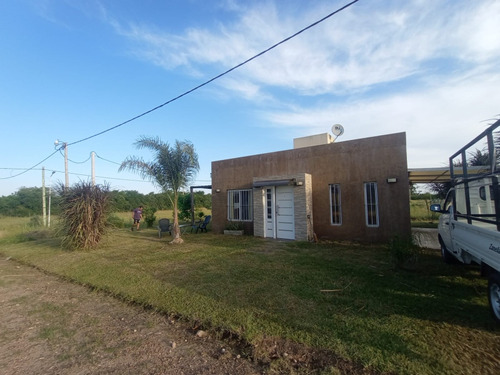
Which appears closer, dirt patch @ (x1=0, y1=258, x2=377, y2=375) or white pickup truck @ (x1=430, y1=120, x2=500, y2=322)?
dirt patch @ (x1=0, y1=258, x2=377, y2=375)

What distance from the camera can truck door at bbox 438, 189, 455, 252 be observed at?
6.07 metres

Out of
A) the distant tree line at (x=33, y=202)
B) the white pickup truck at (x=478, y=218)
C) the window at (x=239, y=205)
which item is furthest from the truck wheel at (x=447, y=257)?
Answer: the distant tree line at (x=33, y=202)

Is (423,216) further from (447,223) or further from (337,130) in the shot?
(447,223)

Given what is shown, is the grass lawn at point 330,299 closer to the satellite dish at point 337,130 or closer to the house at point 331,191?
the house at point 331,191

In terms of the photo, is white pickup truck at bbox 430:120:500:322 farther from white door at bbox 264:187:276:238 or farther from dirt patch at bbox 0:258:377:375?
white door at bbox 264:187:276:238

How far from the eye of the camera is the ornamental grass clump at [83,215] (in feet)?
34.9

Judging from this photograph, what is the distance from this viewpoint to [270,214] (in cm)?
1178

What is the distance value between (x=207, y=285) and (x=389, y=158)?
786 cm

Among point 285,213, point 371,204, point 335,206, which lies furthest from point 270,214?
point 371,204

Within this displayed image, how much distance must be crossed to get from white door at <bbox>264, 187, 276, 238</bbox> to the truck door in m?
6.08

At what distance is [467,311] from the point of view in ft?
12.5

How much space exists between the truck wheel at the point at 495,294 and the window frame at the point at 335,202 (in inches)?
275

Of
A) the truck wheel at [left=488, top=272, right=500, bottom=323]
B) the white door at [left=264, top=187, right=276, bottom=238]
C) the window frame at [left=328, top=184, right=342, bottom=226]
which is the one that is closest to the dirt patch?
the truck wheel at [left=488, top=272, right=500, bottom=323]

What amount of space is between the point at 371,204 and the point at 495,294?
21.8 ft
